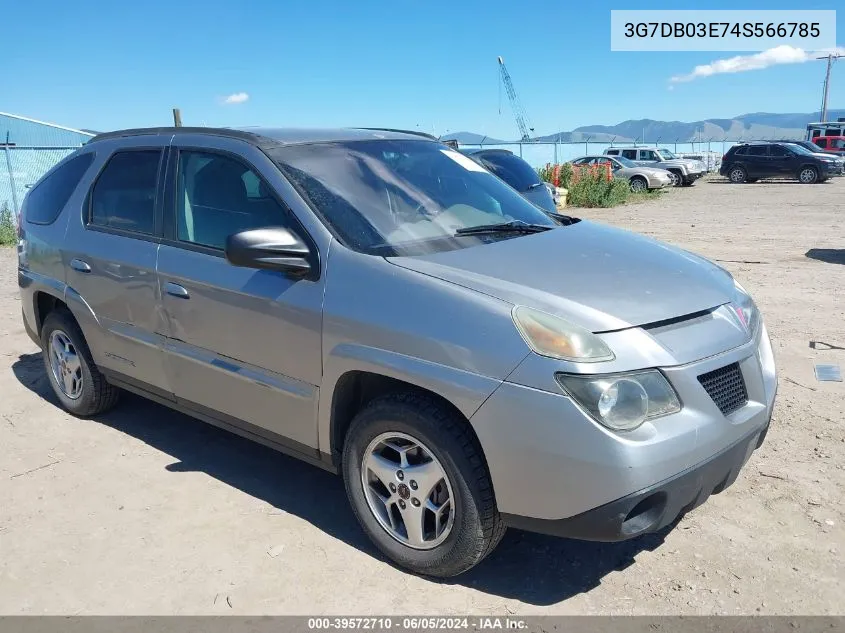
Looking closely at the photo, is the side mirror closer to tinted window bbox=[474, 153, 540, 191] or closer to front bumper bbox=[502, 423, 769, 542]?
front bumper bbox=[502, 423, 769, 542]

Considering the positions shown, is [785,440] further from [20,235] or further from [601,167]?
[601,167]

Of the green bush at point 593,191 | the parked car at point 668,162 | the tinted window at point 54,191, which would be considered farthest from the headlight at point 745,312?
the parked car at point 668,162

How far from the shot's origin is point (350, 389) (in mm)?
3174

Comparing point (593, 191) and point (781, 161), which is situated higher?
point (593, 191)

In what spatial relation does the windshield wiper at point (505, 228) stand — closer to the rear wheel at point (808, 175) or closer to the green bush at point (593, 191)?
the green bush at point (593, 191)

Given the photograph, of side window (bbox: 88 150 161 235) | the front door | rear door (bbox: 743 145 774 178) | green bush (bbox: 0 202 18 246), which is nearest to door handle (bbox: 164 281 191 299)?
the front door

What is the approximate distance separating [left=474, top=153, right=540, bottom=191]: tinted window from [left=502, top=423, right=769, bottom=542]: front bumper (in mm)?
7248

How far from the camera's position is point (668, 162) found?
31234mm

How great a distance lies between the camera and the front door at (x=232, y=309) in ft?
10.7

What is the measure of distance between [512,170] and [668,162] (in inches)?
929

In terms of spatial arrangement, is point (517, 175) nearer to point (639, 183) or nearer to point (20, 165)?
point (20, 165)

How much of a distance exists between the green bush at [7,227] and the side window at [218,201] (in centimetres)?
1143

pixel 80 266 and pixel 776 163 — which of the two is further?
pixel 776 163

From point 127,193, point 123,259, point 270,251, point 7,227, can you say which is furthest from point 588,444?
point 7,227
